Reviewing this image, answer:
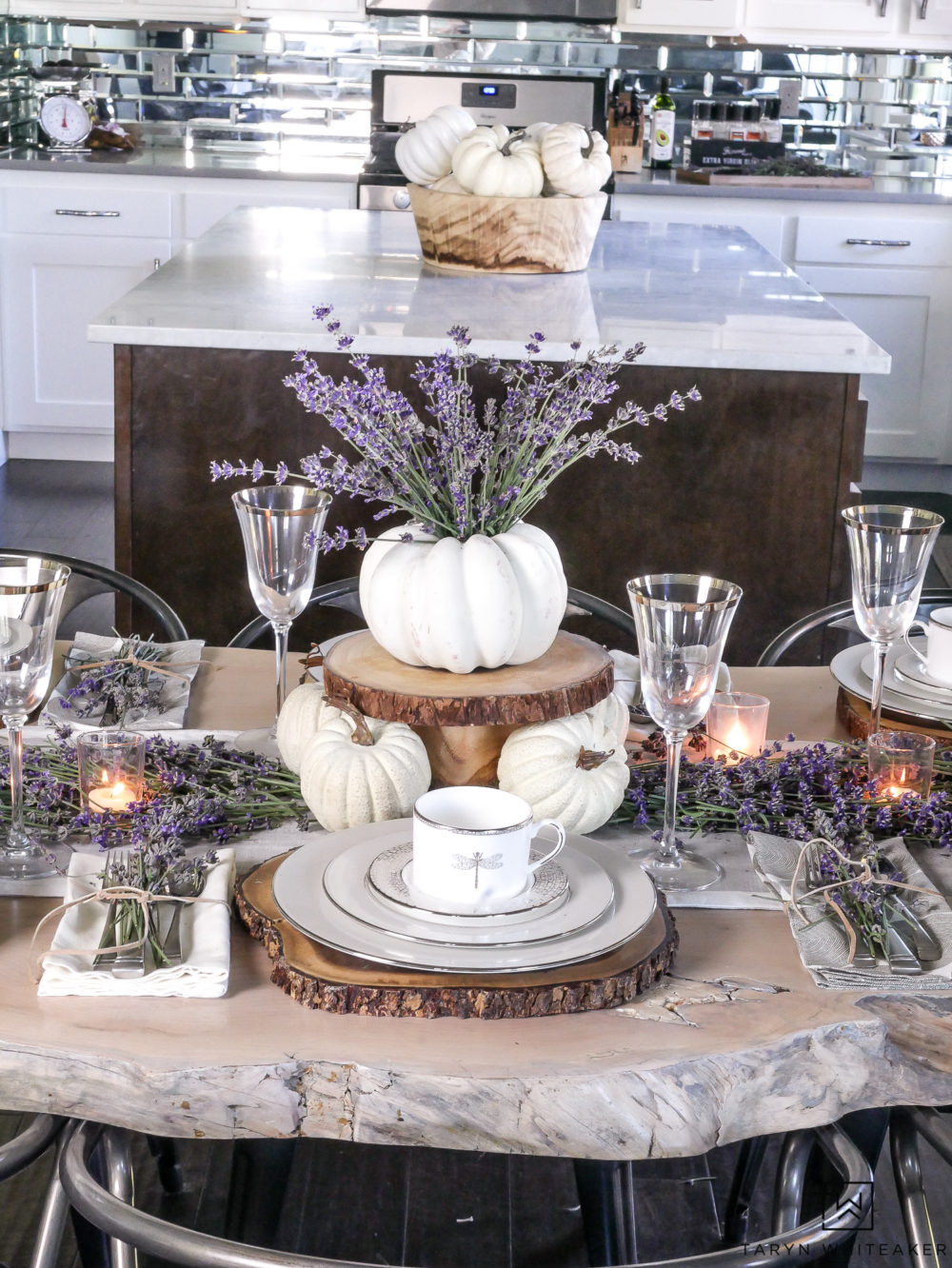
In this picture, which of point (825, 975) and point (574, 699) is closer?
point (825, 975)

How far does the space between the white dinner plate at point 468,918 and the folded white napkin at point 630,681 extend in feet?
1.54

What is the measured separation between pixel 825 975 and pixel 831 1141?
0.11 meters

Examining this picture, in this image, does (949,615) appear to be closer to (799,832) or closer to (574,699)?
(799,832)

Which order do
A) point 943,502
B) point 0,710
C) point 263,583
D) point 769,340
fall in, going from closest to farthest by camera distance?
point 0,710
point 263,583
point 769,340
point 943,502

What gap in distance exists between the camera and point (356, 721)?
1146mm

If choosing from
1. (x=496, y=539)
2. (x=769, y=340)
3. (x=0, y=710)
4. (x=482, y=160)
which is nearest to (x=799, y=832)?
(x=496, y=539)

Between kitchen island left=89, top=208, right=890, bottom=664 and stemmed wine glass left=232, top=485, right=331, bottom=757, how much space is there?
1.08 meters

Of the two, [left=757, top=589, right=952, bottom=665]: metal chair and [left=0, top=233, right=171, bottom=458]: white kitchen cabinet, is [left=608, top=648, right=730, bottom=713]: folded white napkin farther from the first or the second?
[left=0, top=233, right=171, bottom=458]: white kitchen cabinet

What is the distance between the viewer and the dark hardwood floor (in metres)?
1.69

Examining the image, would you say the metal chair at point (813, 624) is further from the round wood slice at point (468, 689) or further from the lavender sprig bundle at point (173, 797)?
the lavender sprig bundle at point (173, 797)

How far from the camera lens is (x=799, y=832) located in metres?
1.18

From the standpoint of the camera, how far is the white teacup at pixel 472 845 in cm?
97

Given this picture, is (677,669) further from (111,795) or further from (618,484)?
(618,484)

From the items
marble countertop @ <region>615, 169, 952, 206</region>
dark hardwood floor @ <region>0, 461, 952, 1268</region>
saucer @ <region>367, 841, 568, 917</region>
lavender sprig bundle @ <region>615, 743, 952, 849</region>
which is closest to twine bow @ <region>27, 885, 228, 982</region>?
saucer @ <region>367, 841, 568, 917</region>
